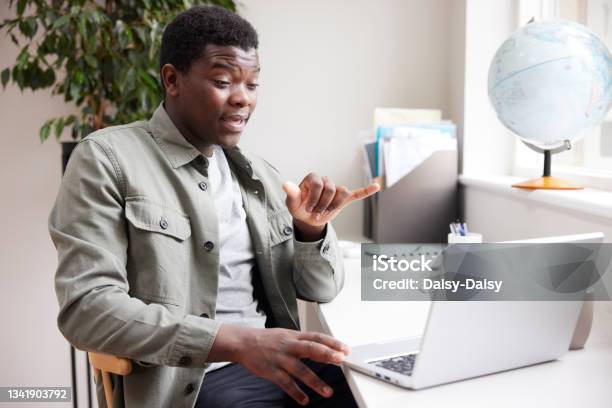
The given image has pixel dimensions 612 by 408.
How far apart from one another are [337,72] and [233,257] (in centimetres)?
124

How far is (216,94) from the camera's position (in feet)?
3.87

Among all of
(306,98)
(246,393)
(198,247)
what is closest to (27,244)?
(306,98)

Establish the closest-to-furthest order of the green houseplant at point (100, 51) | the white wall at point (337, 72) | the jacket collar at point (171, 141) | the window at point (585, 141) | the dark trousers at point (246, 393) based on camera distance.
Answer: the dark trousers at point (246, 393), the jacket collar at point (171, 141), the window at point (585, 141), the green houseplant at point (100, 51), the white wall at point (337, 72)

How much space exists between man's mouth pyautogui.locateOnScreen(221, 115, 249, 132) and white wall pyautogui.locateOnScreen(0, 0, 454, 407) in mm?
1054

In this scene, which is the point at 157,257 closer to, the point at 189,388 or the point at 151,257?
the point at 151,257

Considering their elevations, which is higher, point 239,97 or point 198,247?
point 239,97

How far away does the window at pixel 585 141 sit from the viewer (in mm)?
1610

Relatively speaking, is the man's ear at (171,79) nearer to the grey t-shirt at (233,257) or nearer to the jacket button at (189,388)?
Answer: the grey t-shirt at (233,257)

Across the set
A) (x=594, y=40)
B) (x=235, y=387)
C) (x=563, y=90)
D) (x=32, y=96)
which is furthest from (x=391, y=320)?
(x=32, y=96)

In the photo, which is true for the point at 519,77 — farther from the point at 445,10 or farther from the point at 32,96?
the point at 32,96

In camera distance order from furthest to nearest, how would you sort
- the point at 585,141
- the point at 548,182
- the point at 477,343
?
1. the point at 585,141
2. the point at 548,182
3. the point at 477,343

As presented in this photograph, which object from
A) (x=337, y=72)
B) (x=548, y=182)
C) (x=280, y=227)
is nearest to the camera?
(x=280, y=227)

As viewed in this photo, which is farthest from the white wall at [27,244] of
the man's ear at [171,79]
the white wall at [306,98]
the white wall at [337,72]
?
the man's ear at [171,79]

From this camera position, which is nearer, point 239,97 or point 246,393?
point 246,393
